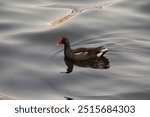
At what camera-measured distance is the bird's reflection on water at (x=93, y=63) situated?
1904 centimetres

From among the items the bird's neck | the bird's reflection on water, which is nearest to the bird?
the bird's neck

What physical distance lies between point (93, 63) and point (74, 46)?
1888mm

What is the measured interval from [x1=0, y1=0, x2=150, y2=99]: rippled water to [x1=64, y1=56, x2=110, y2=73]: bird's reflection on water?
0.72ft

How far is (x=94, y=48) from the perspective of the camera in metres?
19.7

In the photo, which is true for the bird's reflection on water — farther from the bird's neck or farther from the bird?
the bird's neck

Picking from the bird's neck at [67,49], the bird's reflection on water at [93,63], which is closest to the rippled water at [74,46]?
the bird's reflection on water at [93,63]

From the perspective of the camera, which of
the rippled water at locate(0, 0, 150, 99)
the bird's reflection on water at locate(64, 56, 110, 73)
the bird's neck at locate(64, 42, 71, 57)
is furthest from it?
the bird's neck at locate(64, 42, 71, 57)

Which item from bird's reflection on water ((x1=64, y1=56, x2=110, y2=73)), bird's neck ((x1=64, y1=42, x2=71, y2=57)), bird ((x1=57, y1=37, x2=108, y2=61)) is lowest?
bird's reflection on water ((x1=64, y1=56, x2=110, y2=73))

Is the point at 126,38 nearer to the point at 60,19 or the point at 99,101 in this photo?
the point at 60,19

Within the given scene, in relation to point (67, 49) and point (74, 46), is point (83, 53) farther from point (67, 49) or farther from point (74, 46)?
point (74, 46)

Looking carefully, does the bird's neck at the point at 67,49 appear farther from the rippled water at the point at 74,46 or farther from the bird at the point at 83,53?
the rippled water at the point at 74,46

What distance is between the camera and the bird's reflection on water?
19.0m

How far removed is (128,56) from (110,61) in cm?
77

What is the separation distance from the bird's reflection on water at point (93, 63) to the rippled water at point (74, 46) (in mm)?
218
